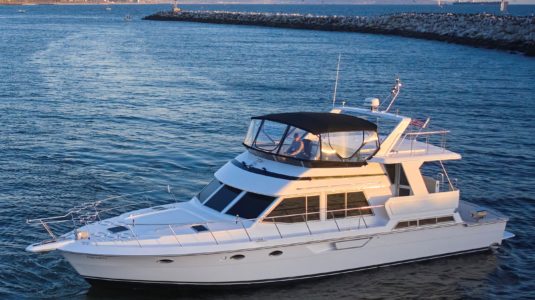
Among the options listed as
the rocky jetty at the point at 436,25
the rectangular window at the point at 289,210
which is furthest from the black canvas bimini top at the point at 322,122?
the rocky jetty at the point at 436,25

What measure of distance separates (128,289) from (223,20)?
10705 centimetres

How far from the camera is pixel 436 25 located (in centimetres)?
8544

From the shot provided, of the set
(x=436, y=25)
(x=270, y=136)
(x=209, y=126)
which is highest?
(x=270, y=136)

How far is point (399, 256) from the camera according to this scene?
15.5 metres

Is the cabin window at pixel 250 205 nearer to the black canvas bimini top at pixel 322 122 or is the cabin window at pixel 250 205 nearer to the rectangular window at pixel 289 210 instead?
the rectangular window at pixel 289 210

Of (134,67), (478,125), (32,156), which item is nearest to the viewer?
(32,156)

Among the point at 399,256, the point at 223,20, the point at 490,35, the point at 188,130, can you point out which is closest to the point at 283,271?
the point at 399,256

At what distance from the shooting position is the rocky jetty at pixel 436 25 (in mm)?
68625

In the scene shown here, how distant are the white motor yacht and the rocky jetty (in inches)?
1948

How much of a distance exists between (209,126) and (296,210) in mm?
16232

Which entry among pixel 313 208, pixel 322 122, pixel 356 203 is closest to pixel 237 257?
pixel 313 208

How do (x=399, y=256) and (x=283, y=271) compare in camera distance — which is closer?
(x=283, y=271)

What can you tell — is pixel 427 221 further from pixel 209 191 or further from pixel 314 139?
pixel 209 191

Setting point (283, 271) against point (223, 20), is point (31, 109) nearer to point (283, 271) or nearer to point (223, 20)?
point (283, 271)
